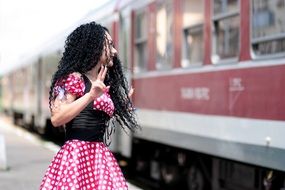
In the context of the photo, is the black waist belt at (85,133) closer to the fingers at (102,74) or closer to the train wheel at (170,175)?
the fingers at (102,74)

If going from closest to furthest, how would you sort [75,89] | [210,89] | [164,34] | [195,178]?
[75,89]
[210,89]
[195,178]
[164,34]

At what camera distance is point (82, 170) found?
4.14 metres

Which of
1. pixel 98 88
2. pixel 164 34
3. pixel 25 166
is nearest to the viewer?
pixel 98 88

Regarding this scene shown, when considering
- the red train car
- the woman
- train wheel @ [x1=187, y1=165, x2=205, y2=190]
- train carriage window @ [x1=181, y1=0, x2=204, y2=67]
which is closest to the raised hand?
the woman

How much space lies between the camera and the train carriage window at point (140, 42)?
11363 millimetres

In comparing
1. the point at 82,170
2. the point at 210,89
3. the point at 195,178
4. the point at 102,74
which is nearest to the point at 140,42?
the point at 195,178

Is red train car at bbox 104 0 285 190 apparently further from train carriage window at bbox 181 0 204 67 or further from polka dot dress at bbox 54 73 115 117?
polka dot dress at bbox 54 73 115 117

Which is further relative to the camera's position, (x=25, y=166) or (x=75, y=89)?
(x=25, y=166)

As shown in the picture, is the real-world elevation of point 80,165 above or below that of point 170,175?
above

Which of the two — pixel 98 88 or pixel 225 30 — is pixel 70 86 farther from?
pixel 225 30

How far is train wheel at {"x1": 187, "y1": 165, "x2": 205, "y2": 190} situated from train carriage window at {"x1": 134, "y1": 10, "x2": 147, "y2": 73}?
1990mm

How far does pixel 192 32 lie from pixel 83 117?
5160 mm

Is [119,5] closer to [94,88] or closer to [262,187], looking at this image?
[262,187]

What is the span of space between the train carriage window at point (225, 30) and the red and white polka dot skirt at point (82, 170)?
366 cm
